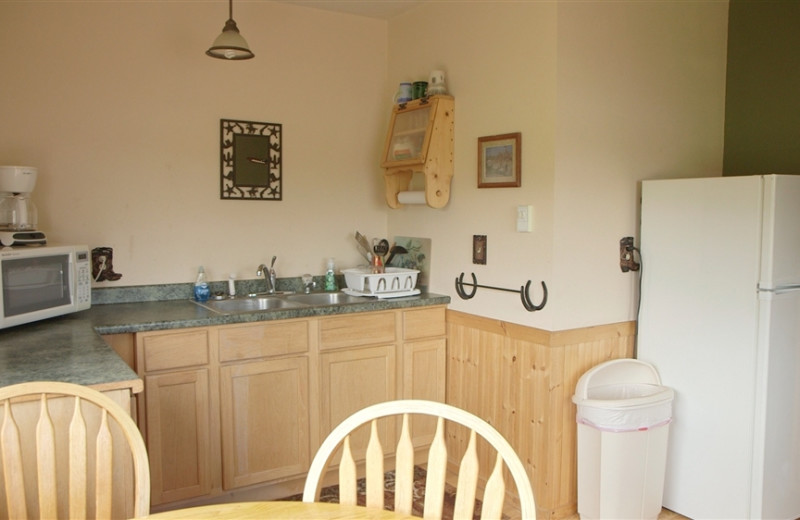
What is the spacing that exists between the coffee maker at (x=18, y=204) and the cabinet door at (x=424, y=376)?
1664 mm

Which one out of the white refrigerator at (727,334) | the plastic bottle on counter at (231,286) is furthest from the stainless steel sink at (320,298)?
the white refrigerator at (727,334)

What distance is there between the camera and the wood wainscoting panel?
278 centimetres

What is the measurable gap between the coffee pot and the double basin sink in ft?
2.64

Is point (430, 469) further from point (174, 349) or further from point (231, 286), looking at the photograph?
point (231, 286)

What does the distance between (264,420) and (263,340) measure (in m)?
0.35

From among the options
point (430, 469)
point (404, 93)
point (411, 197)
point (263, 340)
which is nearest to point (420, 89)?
point (404, 93)

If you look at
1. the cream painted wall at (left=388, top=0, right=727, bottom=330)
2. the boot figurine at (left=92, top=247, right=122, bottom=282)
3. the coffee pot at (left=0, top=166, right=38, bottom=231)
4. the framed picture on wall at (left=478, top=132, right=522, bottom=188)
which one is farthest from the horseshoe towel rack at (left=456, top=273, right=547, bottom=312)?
the coffee pot at (left=0, top=166, right=38, bottom=231)

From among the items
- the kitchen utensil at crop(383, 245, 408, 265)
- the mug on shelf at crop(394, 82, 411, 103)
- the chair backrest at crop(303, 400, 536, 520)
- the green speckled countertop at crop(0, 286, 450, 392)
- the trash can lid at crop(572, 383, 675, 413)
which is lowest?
the trash can lid at crop(572, 383, 675, 413)

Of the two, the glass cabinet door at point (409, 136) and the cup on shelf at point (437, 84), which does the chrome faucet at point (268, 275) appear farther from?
the cup on shelf at point (437, 84)

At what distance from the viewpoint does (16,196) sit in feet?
8.70

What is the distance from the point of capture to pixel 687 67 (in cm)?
313

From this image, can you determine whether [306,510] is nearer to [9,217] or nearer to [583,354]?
[583,354]

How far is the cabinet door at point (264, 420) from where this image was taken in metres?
2.82

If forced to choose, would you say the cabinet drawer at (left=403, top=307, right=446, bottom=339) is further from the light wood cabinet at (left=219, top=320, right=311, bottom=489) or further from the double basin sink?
the light wood cabinet at (left=219, top=320, right=311, bottom=489)
